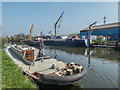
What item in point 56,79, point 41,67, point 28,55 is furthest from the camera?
point 28,55

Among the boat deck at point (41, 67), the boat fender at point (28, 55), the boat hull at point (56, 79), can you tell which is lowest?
the boat hull at point (56, 79)

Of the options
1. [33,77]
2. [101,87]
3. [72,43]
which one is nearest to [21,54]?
[33,77]

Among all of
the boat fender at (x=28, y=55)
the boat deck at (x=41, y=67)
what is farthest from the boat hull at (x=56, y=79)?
the boat fender at (x=28, y=55)

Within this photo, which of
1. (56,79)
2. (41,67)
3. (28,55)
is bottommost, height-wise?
(56,79)

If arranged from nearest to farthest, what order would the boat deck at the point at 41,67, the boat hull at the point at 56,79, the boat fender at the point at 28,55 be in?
the boat hull at the point at 56,79 < the boat deck at the point at 41,67 < the boat fender at the point at 28,55

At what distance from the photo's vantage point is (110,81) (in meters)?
9.02

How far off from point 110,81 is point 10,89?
8941 millimetres

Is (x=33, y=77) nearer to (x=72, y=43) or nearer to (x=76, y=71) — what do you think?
(x=76, y=71)

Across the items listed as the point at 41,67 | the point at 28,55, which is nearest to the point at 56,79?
the point at 41,67

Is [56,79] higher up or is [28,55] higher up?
[28,55]

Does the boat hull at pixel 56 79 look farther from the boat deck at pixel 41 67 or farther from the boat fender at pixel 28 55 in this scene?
the boat fender at pixel 28 55

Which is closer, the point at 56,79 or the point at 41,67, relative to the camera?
the point at 56,79

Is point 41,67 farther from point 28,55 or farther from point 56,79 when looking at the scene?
point 28,55

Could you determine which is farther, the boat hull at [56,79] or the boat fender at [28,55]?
the boat fender at [28,55]
